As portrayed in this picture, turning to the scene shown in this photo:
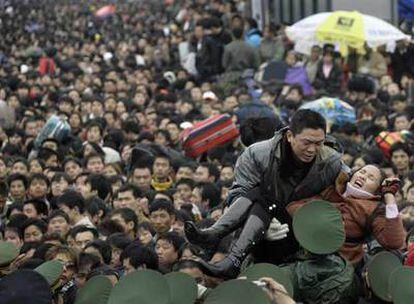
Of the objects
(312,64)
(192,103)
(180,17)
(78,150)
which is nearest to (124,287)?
(78,150)

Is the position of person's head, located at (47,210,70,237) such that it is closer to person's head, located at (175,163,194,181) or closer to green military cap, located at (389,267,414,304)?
person's head, located at (175,163,194,181)

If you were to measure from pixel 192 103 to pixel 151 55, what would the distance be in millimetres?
9665

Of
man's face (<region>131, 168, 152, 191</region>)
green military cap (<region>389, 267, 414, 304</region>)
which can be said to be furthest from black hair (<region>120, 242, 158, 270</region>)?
man's face (<region>131, 168, 152, 191</region>)

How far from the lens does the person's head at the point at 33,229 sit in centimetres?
1052

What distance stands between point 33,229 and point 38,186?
2.14m

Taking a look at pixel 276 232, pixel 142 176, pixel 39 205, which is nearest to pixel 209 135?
pixel 142 176

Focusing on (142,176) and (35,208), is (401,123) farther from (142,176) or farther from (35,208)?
(35,208)

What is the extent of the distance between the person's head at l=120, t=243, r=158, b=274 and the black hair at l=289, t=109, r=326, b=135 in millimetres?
2295

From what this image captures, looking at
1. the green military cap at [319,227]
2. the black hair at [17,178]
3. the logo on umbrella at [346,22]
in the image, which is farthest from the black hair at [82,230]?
the logo on umbrella at [346,22]

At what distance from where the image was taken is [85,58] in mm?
29391

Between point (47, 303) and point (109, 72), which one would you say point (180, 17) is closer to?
point (109, 72)

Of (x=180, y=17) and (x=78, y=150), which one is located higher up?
(x=78, y=150)

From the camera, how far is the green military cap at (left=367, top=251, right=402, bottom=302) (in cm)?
629

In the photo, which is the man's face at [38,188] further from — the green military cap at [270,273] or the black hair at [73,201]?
the green military cap at [270,273]
